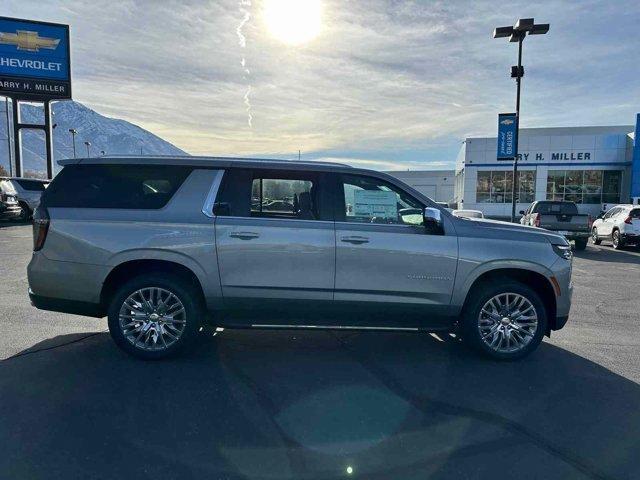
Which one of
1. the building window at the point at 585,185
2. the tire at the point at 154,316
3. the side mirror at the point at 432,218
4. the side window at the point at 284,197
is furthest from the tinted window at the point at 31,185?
the building window at the point at 585,185

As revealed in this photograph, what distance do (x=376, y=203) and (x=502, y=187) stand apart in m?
32.8

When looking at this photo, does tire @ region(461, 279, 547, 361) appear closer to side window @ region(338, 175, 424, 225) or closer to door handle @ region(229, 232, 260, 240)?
side window @ region(338, 175, 424, 225)

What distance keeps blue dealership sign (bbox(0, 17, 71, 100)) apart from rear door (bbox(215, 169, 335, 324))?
29.0m

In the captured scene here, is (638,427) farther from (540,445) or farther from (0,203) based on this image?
(0,203)

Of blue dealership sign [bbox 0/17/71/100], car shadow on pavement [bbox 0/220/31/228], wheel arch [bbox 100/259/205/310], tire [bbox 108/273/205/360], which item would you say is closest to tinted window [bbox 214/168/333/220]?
wheel arch [bbox 100/259/205/310]

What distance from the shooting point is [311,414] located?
363 centimetres

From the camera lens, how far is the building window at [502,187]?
113 feet

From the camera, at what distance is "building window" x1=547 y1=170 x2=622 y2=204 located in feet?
109

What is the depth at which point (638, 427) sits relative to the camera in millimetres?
3547

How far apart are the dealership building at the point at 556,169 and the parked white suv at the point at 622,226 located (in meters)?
16.4

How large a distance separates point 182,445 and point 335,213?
2530 mm

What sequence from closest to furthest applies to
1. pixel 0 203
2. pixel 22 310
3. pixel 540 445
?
1. pixel 540 445
2. pixel 22 310
3. pixel 0 203

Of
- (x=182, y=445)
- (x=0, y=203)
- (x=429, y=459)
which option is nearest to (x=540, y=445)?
(x=429, y=459)

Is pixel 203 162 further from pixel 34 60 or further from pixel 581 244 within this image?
pixel 34 60
